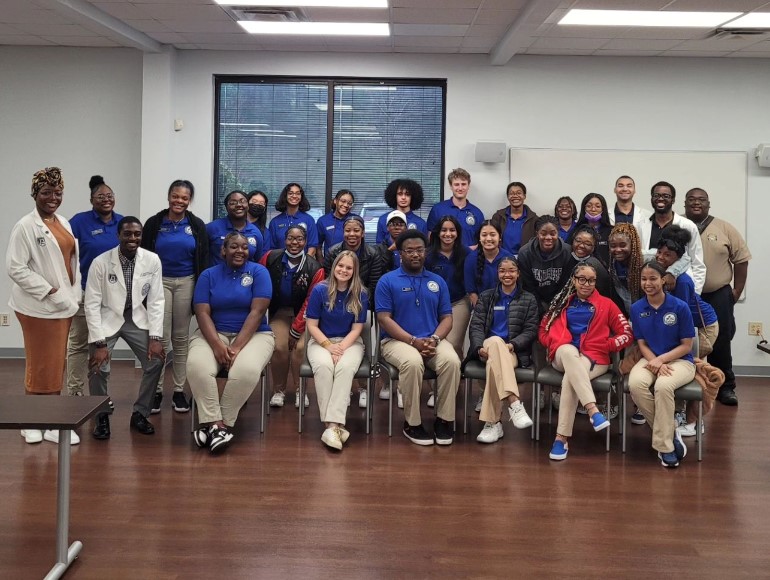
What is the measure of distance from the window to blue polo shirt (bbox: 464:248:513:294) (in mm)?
2365

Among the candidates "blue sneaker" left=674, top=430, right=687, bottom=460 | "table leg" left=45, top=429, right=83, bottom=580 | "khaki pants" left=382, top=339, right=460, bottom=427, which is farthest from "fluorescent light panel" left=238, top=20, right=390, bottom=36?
"table leg" left=45, top=429, right=83, bottom=580

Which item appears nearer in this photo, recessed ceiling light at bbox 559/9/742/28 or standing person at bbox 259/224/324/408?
standing person at bbox 259/224/324/408

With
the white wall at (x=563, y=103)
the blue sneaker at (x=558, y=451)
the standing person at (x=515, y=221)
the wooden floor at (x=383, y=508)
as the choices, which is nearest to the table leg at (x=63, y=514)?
the wooden floor at (x=383, y=508)

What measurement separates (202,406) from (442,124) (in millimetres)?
4308

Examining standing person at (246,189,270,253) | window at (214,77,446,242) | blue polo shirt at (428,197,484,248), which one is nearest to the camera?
standing person at (246,189,270,253)

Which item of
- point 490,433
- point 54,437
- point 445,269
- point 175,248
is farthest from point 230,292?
point 490,433

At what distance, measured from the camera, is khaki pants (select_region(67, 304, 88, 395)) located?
4988 millimetres

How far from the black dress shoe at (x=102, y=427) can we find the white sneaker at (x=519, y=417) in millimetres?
2554

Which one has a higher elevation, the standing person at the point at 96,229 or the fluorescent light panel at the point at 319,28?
the fluorescent light panel at the point at 319,28

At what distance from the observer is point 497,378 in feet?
16.2

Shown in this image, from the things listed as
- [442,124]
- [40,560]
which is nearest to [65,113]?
[442,124]

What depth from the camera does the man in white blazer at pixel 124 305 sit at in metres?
4.84

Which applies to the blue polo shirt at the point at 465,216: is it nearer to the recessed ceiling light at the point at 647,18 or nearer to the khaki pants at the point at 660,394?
the recessed ceiling light at the point at 647,18

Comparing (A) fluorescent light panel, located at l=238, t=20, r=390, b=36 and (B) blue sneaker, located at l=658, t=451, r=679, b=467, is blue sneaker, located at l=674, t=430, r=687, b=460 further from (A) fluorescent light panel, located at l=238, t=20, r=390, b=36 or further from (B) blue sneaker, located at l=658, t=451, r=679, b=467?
(A) fluorescent light panel, located at l=238, t=20, r=390, b=36
